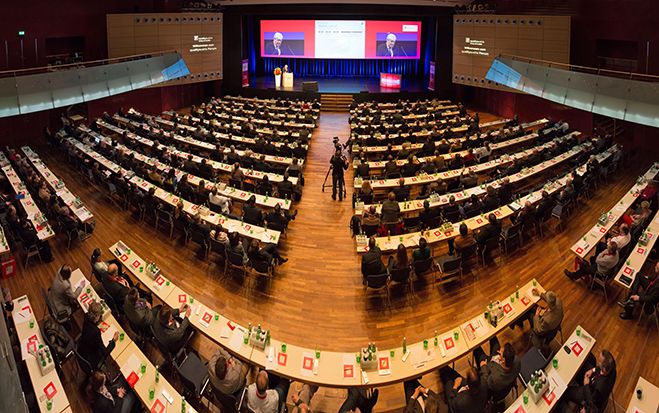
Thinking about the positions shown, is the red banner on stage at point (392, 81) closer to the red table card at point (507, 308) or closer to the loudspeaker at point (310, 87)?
the loudspeaker at point (310, 87)

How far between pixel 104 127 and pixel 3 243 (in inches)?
460

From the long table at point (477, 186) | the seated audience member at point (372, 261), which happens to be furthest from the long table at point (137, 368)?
the long table at point (477, 186)

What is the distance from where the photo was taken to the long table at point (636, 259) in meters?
8.11

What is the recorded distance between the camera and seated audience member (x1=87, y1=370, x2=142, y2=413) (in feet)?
17.5

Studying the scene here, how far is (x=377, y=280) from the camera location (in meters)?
8.63

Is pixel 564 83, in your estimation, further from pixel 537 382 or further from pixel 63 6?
pixel 63 6

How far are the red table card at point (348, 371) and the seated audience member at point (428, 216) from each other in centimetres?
506

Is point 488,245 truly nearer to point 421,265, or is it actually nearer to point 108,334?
point 421,265

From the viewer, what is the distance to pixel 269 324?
8.23 m

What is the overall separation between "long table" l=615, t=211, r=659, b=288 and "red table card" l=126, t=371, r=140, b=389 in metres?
8.28

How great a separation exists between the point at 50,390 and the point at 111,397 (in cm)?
80

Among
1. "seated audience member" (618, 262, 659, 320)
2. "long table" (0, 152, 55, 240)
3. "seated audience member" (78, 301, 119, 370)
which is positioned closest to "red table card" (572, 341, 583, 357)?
"seated audience member" (618, 262, 659, 320)

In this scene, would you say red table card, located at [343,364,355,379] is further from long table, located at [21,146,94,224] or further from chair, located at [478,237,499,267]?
long table, located at [21,146,94,224]

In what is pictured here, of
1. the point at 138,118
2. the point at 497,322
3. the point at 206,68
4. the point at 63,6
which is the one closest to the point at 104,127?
the point at 138,118
